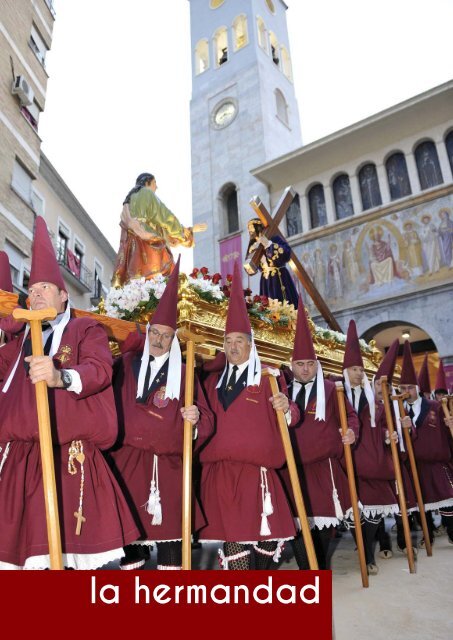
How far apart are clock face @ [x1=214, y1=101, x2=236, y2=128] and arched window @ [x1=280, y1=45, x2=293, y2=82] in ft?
16.5

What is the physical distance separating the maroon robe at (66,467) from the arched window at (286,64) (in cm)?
2479

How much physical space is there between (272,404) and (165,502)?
0.89 m

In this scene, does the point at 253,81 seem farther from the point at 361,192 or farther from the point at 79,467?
the point at 79,467

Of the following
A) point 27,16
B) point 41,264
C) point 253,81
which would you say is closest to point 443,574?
point 41,264

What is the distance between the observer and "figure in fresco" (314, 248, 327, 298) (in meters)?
14.5

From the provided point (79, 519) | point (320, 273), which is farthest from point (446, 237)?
point (79, 519)

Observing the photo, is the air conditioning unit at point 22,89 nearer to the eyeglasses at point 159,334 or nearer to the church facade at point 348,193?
the church facade at point 348,193

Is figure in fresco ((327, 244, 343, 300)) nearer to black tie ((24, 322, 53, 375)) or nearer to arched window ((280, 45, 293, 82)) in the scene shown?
black tie ((24, 322, 53, 375))

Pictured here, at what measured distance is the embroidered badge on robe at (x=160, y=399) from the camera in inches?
109

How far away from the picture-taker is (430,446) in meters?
5.25

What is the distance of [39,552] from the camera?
1.75 m

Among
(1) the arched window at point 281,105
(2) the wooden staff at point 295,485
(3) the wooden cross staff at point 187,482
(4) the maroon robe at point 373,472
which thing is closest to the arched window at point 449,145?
(1) the arched window at point 281,105

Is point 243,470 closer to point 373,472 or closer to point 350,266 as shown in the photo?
point 373,472

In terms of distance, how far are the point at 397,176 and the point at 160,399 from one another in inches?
565
